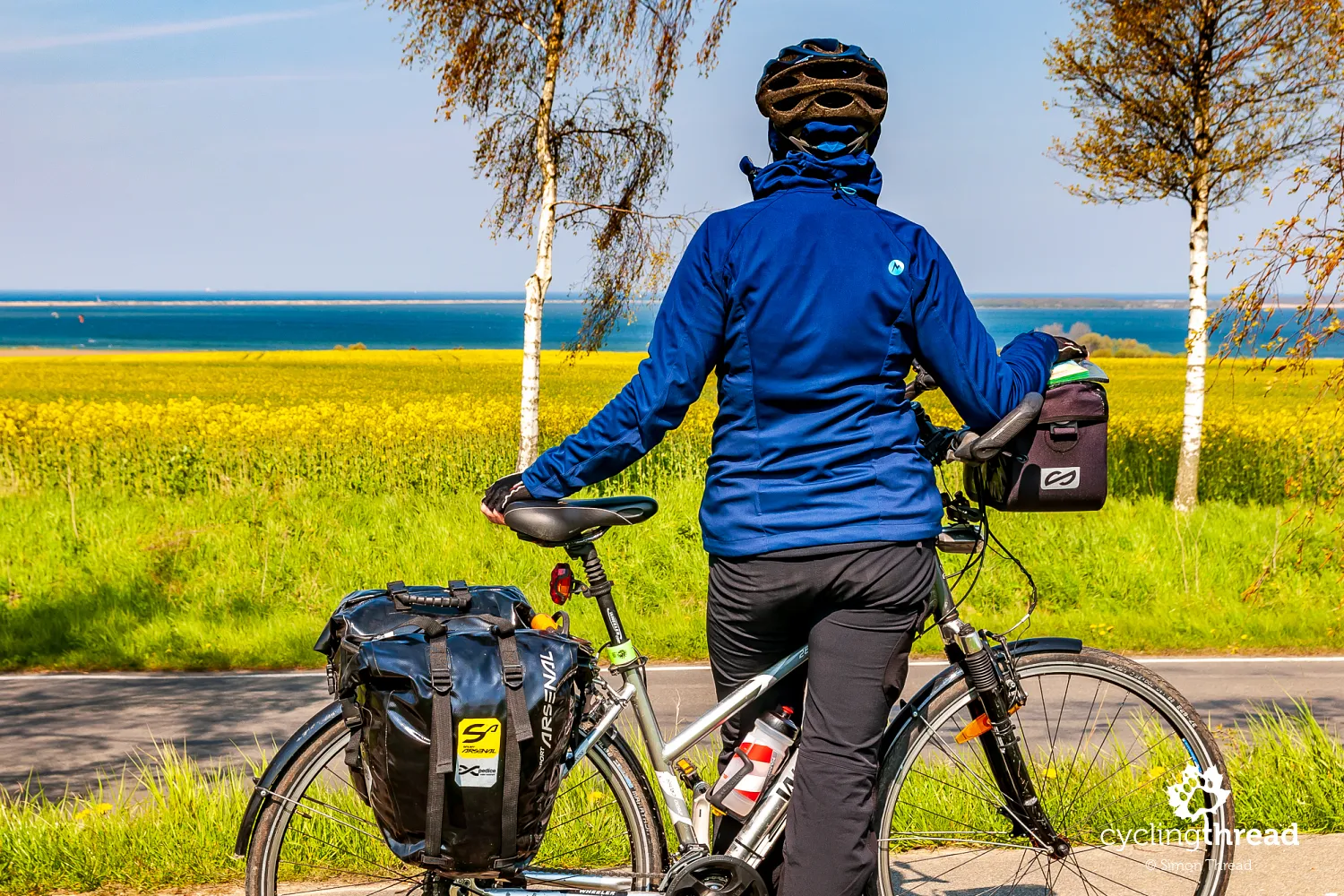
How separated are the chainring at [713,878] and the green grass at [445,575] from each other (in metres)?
5.07

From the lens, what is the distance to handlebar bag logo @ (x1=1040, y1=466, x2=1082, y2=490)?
8.21 ft

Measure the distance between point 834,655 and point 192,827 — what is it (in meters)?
2.16

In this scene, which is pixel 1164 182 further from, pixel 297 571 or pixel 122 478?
pixel 122 478

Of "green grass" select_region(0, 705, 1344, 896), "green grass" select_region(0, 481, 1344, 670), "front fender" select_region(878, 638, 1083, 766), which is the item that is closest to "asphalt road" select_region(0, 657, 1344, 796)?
"green grass" select_region(0, 481, 1344, 670)

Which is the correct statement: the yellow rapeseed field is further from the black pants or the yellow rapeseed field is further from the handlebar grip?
the black pants

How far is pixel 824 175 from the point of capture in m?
2.41

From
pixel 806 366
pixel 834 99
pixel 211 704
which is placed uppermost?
pixel 834 99

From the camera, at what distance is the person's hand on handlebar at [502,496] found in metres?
2.47

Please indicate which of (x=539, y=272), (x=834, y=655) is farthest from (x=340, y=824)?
(x=539, y=272)

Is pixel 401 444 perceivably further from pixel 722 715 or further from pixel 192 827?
pixel 722 715

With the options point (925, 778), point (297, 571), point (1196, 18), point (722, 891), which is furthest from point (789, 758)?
point (1196, 18)

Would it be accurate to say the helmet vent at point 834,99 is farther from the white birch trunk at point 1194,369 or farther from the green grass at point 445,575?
the white birch trunk at point 1194,369

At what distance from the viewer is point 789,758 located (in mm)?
2594

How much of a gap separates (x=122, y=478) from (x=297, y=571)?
4033mm
